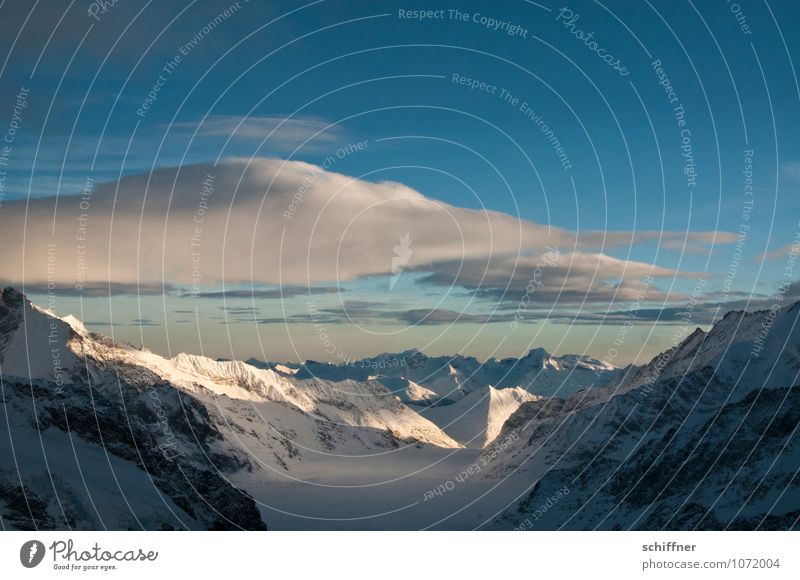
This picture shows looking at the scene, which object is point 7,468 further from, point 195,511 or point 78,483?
point 195,511

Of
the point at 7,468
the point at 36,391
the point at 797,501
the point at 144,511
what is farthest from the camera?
the point at 36,391

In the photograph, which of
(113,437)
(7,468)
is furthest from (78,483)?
(113,437)
